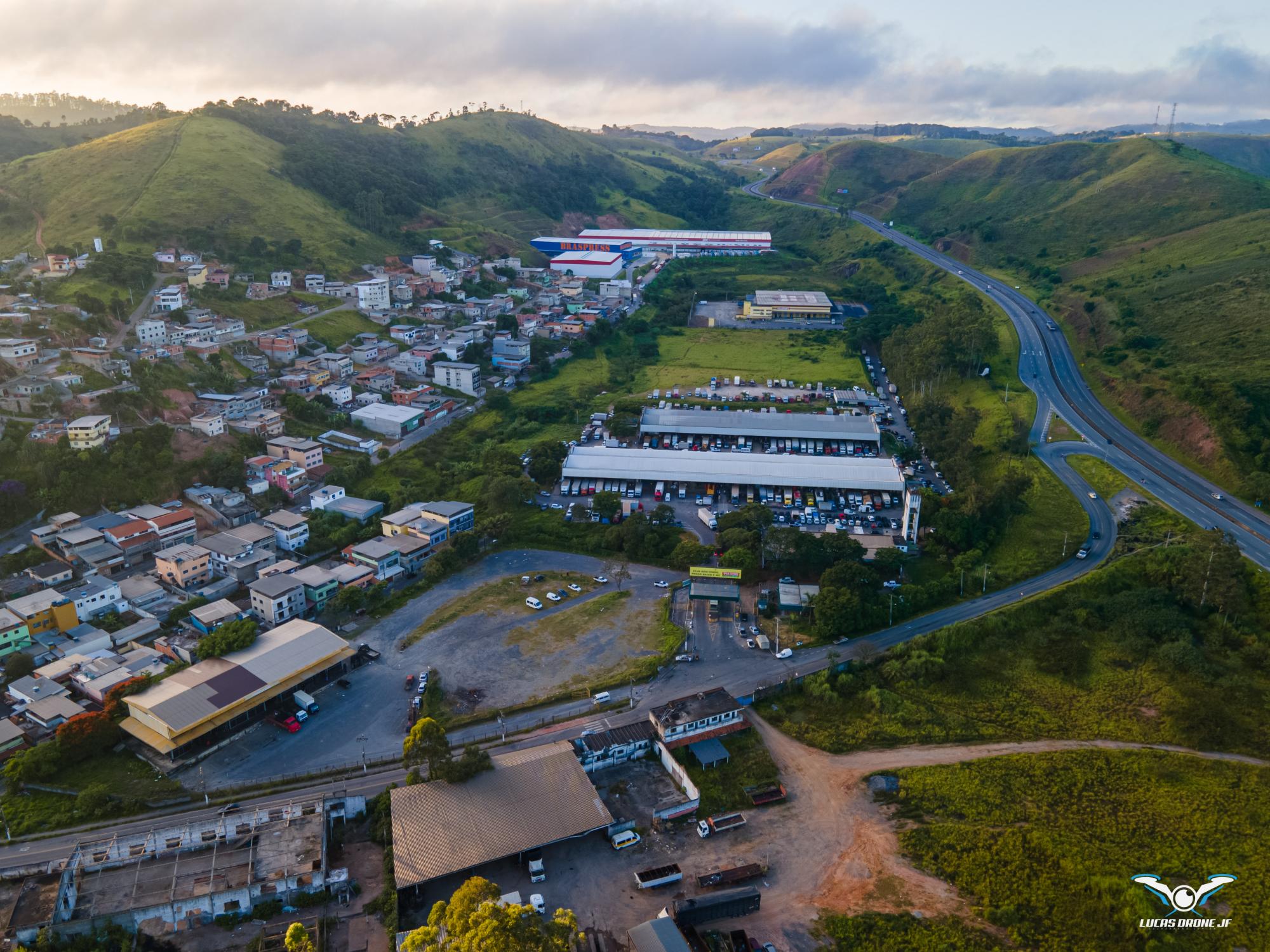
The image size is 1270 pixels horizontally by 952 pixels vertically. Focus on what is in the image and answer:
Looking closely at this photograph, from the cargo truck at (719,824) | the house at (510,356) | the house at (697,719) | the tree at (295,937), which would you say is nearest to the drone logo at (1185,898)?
the cargo truck at (719,824)

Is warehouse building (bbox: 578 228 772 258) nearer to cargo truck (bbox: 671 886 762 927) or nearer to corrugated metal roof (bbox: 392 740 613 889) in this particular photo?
corrugated metal roof (bbox: 392 740 613 889)

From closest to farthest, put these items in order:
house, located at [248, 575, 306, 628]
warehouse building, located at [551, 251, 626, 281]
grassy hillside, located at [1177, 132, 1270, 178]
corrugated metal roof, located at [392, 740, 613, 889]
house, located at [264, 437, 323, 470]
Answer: corrugated metal roof, located at [392, 740, 613, 889] → house, located at [248, 575, 306, 628] → house, located at [264, 437, 323, 470] → warehouse building, located at [551, 251, 626, 281] → grassy hillside, located at [1177, 132, 1270, 178]

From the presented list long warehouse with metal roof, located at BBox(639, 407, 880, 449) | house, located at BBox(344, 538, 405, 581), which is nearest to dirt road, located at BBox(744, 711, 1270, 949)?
house, located at BBox(344, 538, 405, 581)

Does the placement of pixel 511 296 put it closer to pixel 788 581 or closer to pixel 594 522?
pixel 594 522

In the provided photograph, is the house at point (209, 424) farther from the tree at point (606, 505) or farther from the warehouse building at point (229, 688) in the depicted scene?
the tree at point (606, 505)

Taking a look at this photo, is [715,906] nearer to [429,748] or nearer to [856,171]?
[429,748]

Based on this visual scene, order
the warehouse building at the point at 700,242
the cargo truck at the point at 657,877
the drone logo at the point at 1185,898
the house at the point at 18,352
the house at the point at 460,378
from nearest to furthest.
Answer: the drone logo at the point at 1185,898, the cargo truck at the point at 657,877, the house at the point at 18,352, the house at the point at 460,378, the warehouse building at the point at 700,242

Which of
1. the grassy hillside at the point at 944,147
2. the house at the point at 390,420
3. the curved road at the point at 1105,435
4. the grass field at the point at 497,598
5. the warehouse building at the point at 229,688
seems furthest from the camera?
the grassy hillside at the point at 944,147

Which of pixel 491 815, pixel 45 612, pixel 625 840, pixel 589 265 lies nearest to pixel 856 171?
pixel 589 265
